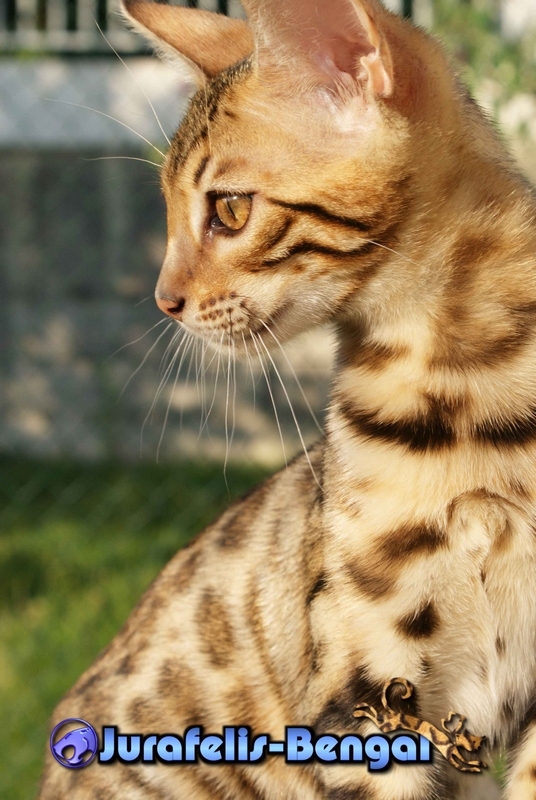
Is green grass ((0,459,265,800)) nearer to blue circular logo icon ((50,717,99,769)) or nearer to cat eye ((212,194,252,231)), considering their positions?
blue circular logo icon ((50,717,99,769))

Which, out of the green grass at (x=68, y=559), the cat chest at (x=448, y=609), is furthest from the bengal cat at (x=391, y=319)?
the green grass at (x=68, y=559)

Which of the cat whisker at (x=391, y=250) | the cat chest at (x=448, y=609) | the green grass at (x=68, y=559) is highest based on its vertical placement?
the cat whisker at (x=391, y=250)

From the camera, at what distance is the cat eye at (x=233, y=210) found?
5.34ft

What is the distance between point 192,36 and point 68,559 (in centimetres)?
311

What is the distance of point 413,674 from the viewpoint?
161cm

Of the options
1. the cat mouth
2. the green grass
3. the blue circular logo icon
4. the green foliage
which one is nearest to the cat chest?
the cat mouth

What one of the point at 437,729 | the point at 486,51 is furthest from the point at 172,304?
the point at 486,51

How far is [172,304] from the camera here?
1.74 m

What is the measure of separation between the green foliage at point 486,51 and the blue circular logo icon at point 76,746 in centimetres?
267

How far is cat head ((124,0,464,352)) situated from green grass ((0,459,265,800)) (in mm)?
1987

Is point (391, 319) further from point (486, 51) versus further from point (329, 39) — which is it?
point (486, 51)

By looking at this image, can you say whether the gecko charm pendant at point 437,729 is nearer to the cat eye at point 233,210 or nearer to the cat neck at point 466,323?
the cat neck at point 466,323

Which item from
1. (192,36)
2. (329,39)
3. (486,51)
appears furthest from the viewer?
(486,51)

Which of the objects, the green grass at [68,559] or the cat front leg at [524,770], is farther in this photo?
the green grass at [68,559]
